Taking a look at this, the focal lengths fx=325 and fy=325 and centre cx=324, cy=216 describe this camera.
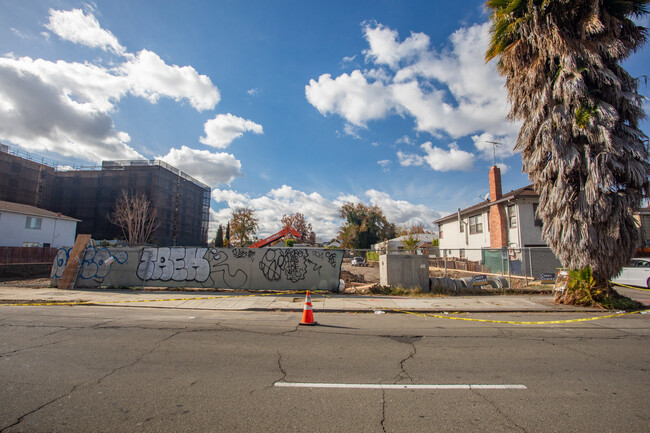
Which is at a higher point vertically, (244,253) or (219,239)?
(219,239)

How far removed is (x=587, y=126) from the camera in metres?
10.4

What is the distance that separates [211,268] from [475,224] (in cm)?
2234

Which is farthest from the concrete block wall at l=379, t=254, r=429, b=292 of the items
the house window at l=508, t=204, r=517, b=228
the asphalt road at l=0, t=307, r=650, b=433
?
the house window at l=508, t=204, r=517, b=228

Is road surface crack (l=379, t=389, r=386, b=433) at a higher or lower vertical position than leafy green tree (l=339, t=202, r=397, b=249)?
lower

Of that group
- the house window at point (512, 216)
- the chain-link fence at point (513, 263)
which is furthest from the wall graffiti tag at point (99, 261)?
the house window at point (512, 216)

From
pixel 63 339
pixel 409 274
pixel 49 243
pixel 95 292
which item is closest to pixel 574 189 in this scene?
pixel 409 274

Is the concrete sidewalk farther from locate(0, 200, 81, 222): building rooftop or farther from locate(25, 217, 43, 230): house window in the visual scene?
locate(25, 217, 43, 230): house window

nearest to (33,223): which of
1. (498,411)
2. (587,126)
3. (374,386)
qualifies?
(374,386)

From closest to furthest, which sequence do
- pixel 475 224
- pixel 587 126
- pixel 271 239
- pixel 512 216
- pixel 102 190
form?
pixel 587 126 → pixel 271 239 → pixel 512 216 → pixel 475 224 → pixel 102 190

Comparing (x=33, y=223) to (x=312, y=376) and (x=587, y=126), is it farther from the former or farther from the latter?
(x=587, y=126)

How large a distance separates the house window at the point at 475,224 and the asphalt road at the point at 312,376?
1975 cm

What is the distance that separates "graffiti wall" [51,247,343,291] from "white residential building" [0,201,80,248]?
2370 centimetres

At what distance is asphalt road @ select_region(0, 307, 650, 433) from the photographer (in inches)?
130

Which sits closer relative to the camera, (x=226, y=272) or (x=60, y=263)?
(x=226, y=272)
